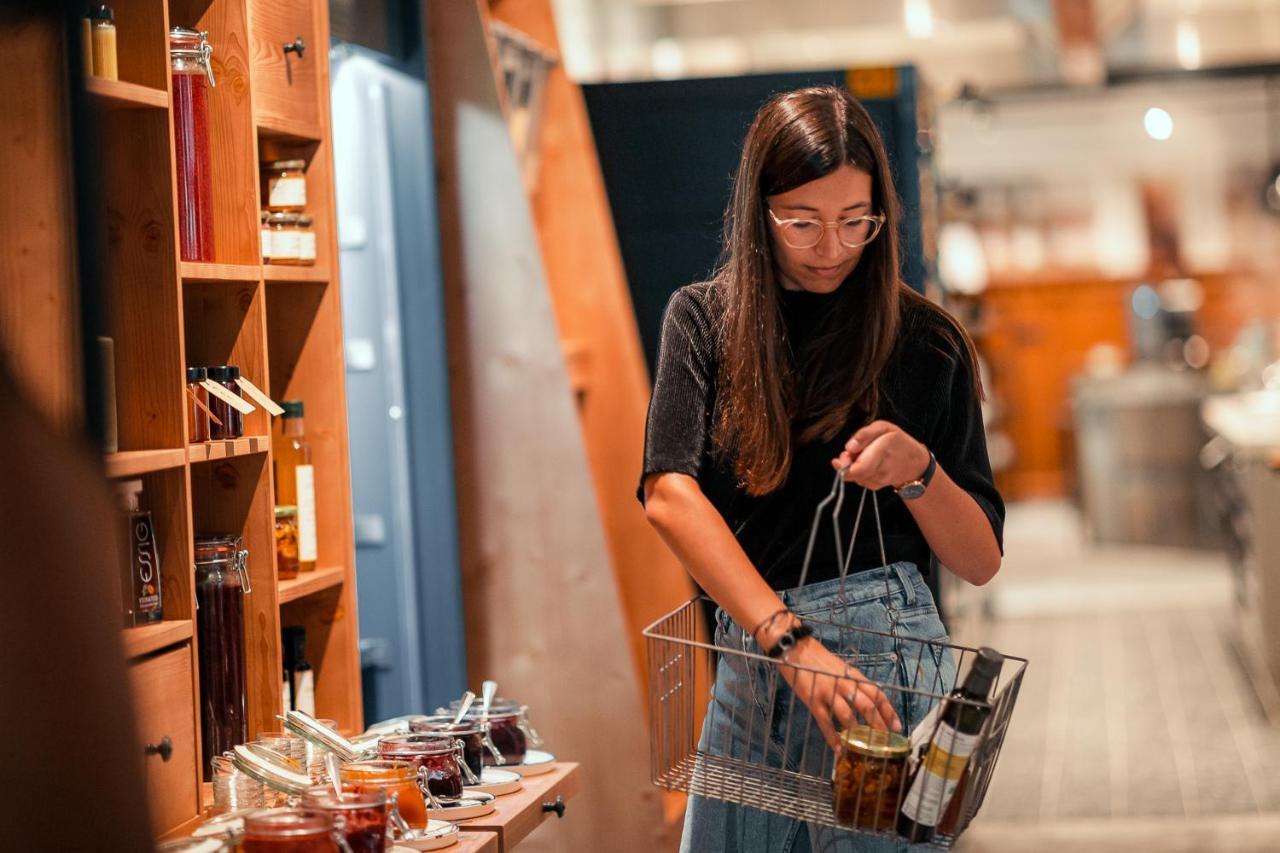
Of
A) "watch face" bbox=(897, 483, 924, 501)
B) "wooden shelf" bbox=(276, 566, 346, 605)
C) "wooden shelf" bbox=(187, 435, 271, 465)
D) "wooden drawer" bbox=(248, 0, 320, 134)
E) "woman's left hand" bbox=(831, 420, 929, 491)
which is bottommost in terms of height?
"wooden shelf" bbox=(276, 566, 346, 605)

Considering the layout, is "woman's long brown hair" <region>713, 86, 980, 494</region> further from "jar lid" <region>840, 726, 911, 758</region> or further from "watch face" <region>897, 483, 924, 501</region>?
"jar lid" <region>840, 726, 911, 758</region>

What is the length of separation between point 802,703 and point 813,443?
30 centimetres

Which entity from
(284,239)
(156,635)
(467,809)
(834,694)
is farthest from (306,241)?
(834,694)

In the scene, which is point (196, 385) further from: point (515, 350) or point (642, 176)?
point (642, 176)

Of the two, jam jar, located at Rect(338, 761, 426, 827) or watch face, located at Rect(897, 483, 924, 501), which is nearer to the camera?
watch face, located at Rect(897, 483, 924, 501)

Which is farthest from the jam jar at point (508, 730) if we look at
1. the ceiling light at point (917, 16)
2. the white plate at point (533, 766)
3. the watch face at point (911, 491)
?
the ceiling light at point (917, 16)

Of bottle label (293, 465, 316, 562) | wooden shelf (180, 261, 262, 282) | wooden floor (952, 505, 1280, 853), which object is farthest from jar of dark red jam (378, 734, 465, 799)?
wooden floor (952, 505, 1280, 853)

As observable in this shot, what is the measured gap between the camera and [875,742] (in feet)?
4.84

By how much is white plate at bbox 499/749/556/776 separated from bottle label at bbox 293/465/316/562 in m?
0.52

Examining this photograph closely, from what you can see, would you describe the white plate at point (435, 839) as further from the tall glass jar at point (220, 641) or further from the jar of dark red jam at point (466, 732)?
the tall glass jar at point (220, 641)

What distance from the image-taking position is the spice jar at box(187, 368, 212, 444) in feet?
7.08

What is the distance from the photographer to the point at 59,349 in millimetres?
630

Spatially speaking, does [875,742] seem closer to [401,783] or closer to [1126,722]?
[401,783]

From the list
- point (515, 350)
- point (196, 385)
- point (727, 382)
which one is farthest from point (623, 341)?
point (727, 382)
